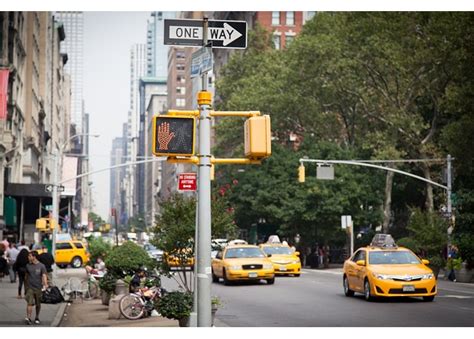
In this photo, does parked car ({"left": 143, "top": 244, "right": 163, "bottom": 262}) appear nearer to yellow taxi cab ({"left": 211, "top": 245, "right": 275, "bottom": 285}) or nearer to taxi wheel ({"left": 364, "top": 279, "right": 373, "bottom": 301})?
yellow taxi cab ({"left": 211, "top": 245, "right": 275, "bottom": 285})

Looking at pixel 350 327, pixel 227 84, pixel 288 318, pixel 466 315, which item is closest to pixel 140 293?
pixel 288 318

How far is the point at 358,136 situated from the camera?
62.8 meters

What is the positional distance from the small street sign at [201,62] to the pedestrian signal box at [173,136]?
93 cm

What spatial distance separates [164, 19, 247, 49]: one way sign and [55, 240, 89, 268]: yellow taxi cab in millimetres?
43737

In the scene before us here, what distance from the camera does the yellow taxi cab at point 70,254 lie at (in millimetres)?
55766


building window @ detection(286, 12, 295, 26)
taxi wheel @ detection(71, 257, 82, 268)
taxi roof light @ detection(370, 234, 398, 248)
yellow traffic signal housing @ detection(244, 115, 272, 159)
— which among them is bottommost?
taxi wheel @ detection(71, 257, 82, 268)

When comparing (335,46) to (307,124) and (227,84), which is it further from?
(227,84)

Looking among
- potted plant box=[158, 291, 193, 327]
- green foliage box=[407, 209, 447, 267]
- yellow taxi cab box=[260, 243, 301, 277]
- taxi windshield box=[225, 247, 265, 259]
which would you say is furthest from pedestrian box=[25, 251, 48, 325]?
green foliage box=[407, 209, 447, 267]

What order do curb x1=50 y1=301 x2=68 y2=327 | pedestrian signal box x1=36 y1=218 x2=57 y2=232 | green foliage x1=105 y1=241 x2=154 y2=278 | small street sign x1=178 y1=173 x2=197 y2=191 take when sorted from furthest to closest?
pedestrian signal box x1=36 y1=218 x2=57 y2=232
green foliage x1=105 y1=241 x2=154 y2=278
curb x1=50 y1=301 x2=68 y2=327
small street sign x1=178 y1=173 x2=197 y2=191

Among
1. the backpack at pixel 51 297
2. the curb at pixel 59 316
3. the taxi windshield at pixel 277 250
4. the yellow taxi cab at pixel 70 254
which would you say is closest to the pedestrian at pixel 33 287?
the curb at pixel 59 316

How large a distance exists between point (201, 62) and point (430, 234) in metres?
27.5

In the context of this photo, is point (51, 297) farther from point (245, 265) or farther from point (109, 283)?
point (245, 265)

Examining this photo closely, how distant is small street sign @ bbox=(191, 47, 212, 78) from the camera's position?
42.8 ft

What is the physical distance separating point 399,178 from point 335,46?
1236 cm
